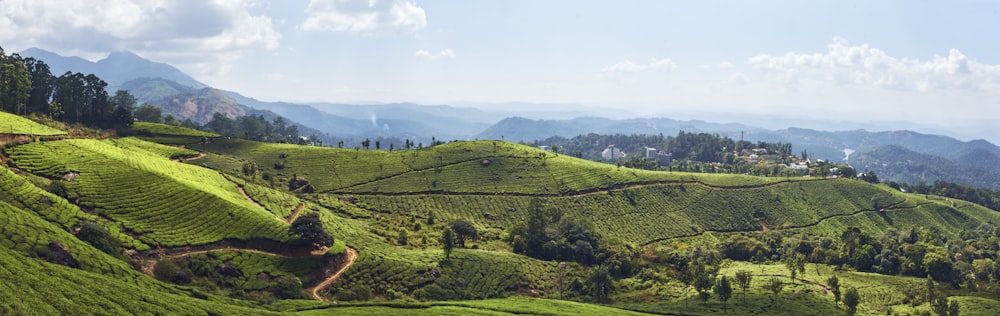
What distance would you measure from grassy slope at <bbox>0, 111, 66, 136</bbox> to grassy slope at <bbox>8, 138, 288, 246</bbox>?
215 inches

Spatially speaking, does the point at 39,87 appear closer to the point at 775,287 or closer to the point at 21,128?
the point at 21,128

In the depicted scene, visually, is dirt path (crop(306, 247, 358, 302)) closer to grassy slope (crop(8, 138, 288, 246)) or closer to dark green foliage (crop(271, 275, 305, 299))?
dark green foliage (crop(271, 275, 305, 299))

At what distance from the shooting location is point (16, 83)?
131875 millimetres

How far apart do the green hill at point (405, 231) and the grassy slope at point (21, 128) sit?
24.1ft

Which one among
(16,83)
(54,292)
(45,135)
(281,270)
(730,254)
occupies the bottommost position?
(730,254)

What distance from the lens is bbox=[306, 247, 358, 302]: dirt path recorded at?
2963 inches

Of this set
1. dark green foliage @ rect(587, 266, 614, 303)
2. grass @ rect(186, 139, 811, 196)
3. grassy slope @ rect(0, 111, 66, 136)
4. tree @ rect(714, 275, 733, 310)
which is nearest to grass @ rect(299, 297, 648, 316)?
dark green foliage @ rect(587, 266, 614, 303)

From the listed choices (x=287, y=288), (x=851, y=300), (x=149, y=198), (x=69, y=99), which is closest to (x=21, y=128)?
(x=149, y=198)

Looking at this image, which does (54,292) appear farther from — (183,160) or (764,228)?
(764,228)

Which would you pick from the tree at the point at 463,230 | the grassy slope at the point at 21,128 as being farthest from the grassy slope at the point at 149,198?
the tree at the point at 463,230

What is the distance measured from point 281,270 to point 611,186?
110791 millimetres

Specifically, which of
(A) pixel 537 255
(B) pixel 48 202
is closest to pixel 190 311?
(B) pixel 48 202

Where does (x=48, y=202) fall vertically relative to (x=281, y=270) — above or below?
above

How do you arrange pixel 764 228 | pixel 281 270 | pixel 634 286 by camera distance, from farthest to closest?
pixel 764 228 → pixel 634 286 → pixel 281 270
